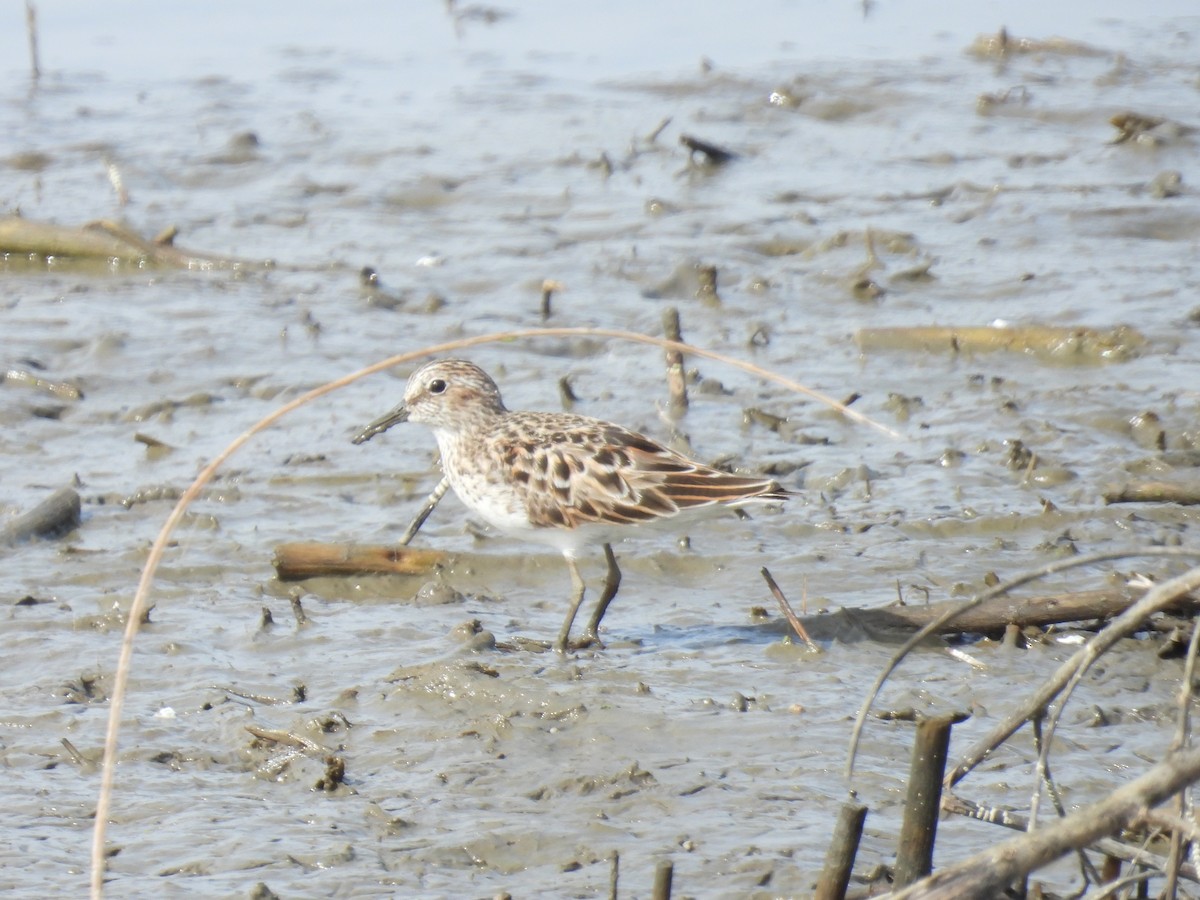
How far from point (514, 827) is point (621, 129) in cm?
1011

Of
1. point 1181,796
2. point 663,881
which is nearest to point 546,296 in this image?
point 663,881

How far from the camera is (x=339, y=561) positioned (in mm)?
6961

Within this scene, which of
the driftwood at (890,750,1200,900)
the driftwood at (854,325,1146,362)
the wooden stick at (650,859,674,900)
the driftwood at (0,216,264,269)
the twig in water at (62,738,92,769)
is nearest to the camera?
the driftwood at (890,750,1200,900)

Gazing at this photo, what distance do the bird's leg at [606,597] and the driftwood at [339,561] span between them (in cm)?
83

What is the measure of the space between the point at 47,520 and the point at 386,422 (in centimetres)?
Answer: 153

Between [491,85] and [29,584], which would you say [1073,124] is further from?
[29,584]

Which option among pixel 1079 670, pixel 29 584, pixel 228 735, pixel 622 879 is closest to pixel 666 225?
pixel 29 584

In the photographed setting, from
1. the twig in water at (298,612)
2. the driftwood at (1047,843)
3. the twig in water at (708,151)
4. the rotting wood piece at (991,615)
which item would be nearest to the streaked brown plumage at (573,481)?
the rotting wood piece at (991,615)

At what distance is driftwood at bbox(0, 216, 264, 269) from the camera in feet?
36.5

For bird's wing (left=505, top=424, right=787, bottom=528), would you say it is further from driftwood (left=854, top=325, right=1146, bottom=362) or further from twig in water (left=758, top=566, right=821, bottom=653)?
driftwood (left=854, top=325, right=1146, bottom=362)

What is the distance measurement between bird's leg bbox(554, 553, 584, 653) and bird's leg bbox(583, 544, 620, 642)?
7 cm

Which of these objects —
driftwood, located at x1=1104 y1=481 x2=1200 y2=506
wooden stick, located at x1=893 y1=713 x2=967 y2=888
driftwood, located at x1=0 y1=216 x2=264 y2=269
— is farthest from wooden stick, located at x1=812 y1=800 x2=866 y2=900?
driftwood, located at x1=0 y1=216 x2=264 y2=269

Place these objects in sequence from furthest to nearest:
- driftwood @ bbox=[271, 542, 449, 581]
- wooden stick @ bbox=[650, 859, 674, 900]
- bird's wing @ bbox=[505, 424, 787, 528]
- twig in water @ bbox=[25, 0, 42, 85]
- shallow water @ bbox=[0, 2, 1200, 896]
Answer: twig in water @ bbox=[25, 0, 42, 85]
driftwood @ bbox=[271, 542, 449, 581]
bird's wing @ bbox=[505, 424, 787, 528]
shallow water @ bbox=[0, 2, 1200, 896]
wooden stick @ bbox=[650, 859, 674, 900]

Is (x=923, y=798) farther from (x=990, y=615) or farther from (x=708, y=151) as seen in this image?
(x=708, y=151)
